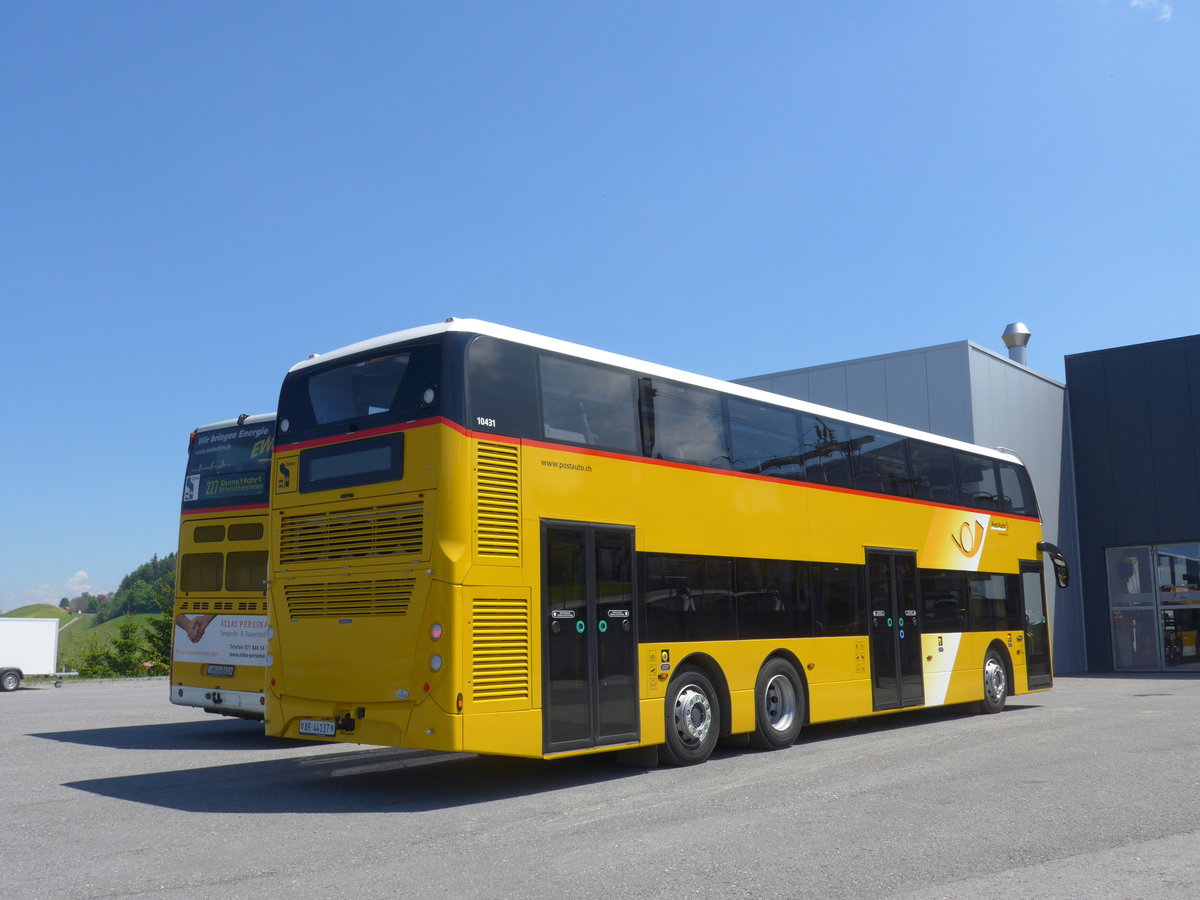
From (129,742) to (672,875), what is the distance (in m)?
10.5

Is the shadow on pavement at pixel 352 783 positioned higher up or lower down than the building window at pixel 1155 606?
lower down

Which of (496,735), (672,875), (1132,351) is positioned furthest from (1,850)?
(1132,351)

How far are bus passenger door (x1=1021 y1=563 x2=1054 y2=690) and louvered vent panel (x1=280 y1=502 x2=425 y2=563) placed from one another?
1267cm

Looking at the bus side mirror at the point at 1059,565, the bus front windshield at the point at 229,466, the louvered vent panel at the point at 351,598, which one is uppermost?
the bus front windshield at the point at 229,466

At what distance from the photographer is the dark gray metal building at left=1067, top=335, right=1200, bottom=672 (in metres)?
28.6

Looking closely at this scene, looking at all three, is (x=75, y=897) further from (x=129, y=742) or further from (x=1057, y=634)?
(x=1057, y=634)

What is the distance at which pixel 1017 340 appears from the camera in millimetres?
32031

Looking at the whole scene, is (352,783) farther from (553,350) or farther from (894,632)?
(894,632)

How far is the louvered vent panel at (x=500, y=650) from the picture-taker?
8.84 meters

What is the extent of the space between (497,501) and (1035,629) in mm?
12860

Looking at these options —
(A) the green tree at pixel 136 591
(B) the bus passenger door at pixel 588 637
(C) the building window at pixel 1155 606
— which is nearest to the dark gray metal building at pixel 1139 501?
(C) the building window at pixel 1155 606

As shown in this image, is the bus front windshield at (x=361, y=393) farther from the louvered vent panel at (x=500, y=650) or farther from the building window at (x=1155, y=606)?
the building window at (x=1155, y=606)

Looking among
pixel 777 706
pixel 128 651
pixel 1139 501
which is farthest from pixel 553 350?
pixel 128 651

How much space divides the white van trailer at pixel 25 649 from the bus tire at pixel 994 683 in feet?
88.4
